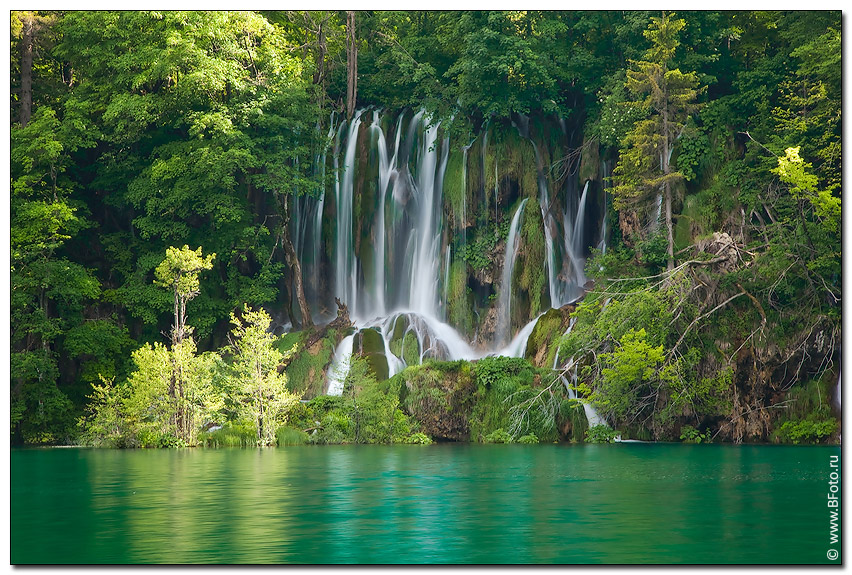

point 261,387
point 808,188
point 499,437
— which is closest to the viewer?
point 808,188

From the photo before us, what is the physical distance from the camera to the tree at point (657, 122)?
30.0 meters

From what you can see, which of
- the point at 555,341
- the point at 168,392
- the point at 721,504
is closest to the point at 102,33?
the point at 168,392

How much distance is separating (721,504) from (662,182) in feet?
58.7

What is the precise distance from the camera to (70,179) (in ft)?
115

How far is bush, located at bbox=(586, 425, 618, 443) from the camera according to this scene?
26.4 metres

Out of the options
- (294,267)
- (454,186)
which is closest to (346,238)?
(294,267)

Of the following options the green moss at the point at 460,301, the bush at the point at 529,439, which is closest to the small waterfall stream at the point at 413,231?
the green moss at the point at 460,301

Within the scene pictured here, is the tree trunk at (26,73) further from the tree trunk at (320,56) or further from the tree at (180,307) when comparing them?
the tree trunk at (320,56)

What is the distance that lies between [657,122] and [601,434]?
30.0 ft

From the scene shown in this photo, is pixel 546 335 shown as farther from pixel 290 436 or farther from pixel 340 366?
pixel 290 436

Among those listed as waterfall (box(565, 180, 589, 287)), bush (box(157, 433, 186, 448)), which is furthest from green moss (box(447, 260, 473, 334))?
bush (box(157, 433, 186, 448))

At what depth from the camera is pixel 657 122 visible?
30.3 metres

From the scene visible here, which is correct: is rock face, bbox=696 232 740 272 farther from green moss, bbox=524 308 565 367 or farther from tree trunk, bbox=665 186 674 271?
green moss, bbox=524 308 565 367

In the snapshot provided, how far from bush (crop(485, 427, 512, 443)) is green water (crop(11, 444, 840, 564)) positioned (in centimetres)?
499
